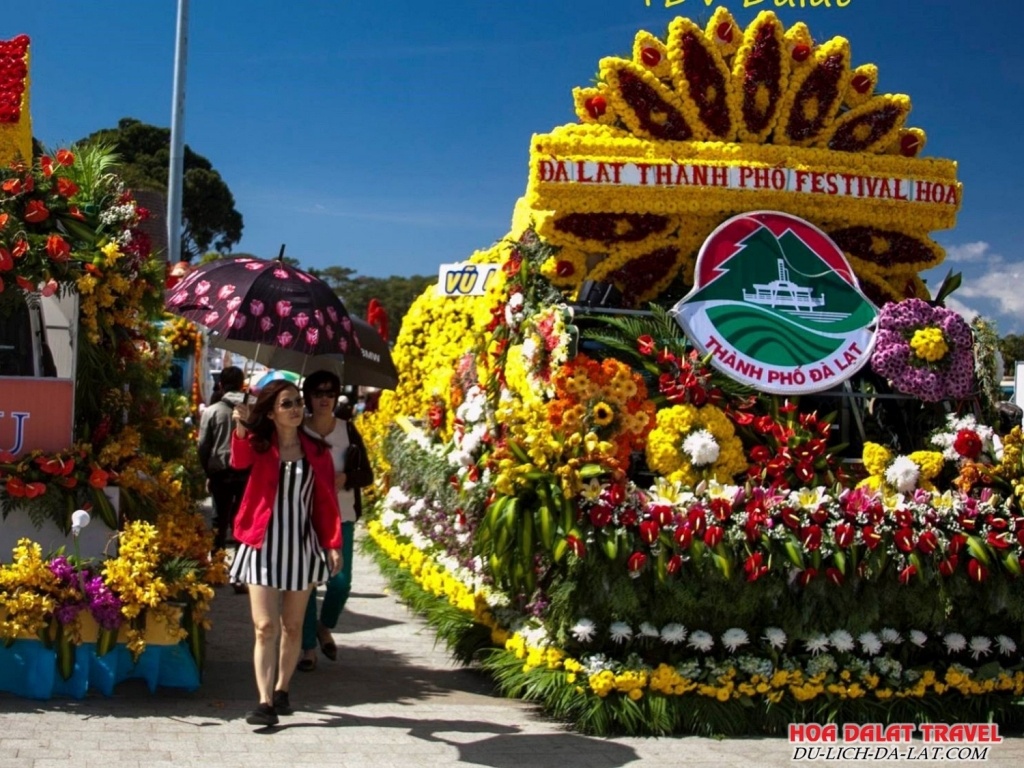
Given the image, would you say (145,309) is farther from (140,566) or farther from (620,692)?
(620,692)

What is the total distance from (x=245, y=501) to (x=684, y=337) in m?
2.60

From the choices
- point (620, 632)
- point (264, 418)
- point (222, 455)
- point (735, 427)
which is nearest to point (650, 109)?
point (735, 427)

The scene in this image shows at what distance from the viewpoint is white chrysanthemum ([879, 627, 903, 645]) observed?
6.55 meters

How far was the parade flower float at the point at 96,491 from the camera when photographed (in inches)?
244

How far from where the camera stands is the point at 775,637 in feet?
21.0

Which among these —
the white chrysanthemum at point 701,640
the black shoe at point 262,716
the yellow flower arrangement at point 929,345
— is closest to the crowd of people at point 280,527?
the black shoe at point 262,716

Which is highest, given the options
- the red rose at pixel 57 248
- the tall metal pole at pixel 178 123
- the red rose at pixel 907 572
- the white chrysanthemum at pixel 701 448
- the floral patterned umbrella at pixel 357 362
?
the tall metal pole at pixel 178 123

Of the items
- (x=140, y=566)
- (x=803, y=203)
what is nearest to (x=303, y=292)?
(x=140, y=566)

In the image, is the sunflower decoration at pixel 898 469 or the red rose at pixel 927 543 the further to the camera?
the sunflower decoration at pixel 898 469

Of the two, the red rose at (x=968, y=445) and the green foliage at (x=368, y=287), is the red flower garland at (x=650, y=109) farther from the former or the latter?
the green foliage at (x=368, y=287)

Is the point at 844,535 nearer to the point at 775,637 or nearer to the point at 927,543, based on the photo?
the point at 927,543

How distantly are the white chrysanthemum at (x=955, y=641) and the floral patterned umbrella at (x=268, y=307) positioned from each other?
353cm

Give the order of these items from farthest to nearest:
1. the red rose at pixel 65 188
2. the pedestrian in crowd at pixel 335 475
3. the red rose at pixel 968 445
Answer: the pedestrian in crowd at pixel 335 475
the red rose at pixel 968 445
the red rose at pixel 65 188

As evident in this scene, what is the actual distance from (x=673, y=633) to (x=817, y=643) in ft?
2.58
